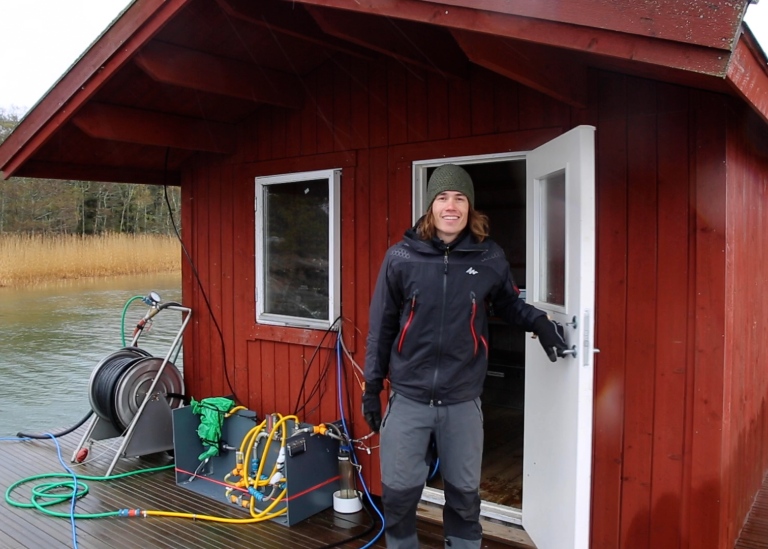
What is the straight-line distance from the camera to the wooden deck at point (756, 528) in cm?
312

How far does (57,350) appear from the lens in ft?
32.7

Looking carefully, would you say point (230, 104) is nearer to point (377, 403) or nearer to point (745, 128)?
point (377, 403)

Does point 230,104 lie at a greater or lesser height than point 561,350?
greater

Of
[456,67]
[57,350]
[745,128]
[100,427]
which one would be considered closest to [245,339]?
[100,427]

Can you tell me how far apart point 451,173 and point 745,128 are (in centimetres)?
140

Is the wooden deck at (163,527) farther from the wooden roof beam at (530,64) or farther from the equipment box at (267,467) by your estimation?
the wooden roof beam at (530,64)

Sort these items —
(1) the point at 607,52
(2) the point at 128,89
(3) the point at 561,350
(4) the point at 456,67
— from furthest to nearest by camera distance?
(2) the point at 128,89 < (4) the point at 456,67 < (3) the point at 561,350 < (1) the point at 607,52

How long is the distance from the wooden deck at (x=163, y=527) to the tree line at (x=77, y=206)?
16.7m

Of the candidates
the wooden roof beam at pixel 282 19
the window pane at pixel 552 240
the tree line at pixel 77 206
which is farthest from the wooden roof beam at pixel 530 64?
the tree line at pixel 77 206

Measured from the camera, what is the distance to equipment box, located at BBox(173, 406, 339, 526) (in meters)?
3.52

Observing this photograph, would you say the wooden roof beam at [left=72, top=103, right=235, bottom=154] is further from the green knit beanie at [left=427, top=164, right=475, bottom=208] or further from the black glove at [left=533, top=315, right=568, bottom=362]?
the black glove at [left=533, top=315, right=568, bottom=362]

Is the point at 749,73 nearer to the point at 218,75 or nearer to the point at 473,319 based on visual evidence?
the point at 473,319

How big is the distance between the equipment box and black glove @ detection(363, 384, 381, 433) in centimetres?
97

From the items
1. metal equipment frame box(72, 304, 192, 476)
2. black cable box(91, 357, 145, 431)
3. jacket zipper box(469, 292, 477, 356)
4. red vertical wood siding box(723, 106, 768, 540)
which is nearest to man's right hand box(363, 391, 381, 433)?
jacket zipper box(469, 292, 477, 356)
